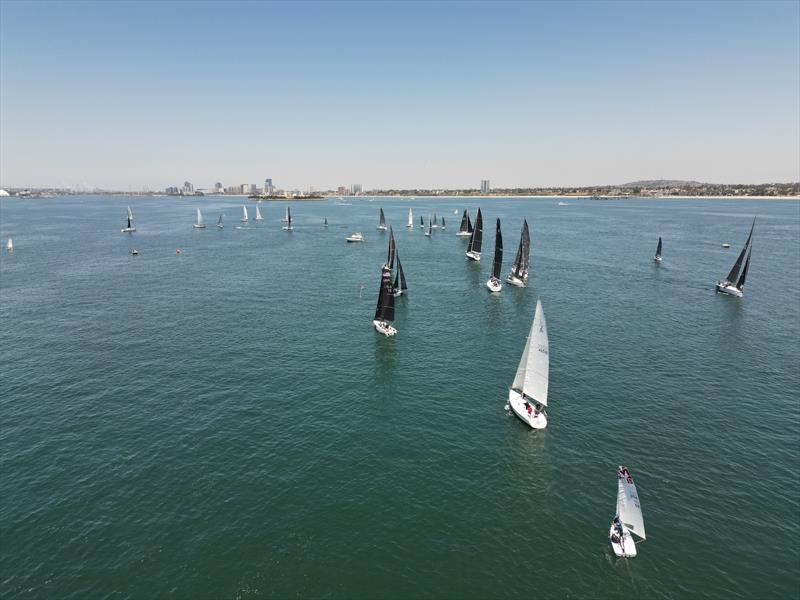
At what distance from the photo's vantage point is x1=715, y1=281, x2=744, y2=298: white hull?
3706 inches

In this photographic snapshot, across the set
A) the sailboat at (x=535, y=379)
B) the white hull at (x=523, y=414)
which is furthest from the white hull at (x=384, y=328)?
the sailboat at (x=535, y=379)

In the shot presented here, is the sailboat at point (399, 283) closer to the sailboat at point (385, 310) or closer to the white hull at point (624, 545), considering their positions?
the sailboat at point (385, 310)

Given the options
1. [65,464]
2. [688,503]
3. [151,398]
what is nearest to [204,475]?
[65,464]

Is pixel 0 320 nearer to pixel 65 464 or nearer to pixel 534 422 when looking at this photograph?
pixel 65 464

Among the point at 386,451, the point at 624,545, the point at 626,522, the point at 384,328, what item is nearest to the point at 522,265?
the point at 384,328

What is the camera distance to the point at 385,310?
7331 cm

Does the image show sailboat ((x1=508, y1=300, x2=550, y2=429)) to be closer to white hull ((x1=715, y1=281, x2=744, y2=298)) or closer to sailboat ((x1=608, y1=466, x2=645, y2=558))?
sailboat ((x1=608, y1=466, x2=645, y2=558))

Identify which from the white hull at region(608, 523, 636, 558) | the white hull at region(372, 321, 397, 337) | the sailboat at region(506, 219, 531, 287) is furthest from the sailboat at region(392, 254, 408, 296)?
the white hull at region(608, 523, 636, 558)

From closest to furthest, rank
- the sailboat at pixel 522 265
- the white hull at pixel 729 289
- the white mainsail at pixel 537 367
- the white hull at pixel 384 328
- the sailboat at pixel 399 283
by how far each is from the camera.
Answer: the white mainsail at pixel 537 367 < the white hull at pixel 384 328 < the sailboat at pixel 399 283 < the white hull at pixel 729 289 < the sailboat at pixel 522 265

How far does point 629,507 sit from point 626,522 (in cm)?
106

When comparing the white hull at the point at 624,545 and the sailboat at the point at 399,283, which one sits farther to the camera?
the sailboat at the point at 399,283

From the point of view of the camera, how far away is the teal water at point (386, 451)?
29.2 m

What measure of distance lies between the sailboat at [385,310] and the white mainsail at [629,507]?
4586 cm

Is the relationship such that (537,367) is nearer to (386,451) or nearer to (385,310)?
(386,451)
